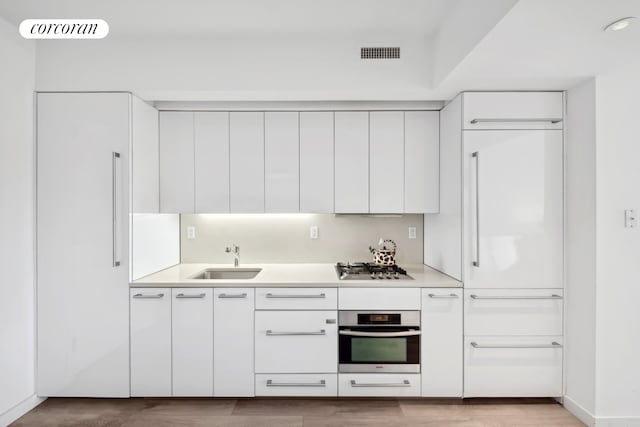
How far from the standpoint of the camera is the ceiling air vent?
2.74m

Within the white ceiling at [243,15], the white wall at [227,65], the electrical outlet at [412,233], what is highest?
the white ceiling at [243,15]

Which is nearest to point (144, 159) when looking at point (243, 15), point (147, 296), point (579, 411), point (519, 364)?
point (147, 296)

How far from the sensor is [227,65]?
9.05 ft

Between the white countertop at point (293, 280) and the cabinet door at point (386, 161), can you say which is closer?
the white countertop at point (293, 280)

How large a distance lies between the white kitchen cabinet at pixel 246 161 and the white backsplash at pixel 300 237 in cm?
42

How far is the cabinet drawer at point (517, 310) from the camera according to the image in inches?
109

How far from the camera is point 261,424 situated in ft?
8.42

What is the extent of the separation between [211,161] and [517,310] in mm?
2531

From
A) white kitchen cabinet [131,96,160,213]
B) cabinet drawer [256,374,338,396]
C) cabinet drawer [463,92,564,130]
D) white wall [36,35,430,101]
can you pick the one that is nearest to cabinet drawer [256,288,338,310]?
cabinet drawer [256,374,338,396]

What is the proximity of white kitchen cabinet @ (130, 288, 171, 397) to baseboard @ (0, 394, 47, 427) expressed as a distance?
0.66 m

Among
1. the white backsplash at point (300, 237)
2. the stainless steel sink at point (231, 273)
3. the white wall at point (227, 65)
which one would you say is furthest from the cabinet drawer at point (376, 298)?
the white wall at point (227, 65)

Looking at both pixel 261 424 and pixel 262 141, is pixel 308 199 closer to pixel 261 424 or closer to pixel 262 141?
pixel 262 141

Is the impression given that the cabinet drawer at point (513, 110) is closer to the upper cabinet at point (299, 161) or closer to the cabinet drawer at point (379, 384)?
the upper cabinet at point (299, 161)

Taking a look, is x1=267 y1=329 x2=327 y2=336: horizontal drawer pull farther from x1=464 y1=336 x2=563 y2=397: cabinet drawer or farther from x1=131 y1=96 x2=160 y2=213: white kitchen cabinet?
x1=131 y1=96 x2=160 y2=213: white kitchen cabinet
